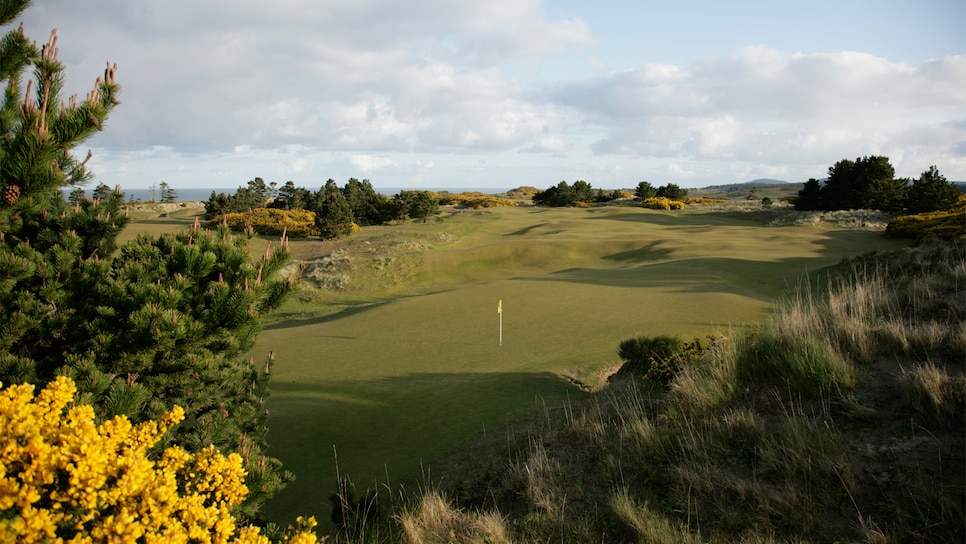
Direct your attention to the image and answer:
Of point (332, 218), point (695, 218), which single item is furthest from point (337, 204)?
point (695, 218)

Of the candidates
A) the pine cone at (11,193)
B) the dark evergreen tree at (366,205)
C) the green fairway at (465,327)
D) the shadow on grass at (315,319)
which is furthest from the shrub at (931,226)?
the dark evergreen tree at (366,205)

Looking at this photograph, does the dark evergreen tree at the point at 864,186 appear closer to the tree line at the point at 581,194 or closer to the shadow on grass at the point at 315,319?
the tree line at the point at 581,194

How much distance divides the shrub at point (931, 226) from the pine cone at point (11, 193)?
1099 inches

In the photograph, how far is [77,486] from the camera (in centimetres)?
280

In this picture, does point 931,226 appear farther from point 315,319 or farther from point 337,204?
point 337,204

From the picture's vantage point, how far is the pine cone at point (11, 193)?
4.90 meters

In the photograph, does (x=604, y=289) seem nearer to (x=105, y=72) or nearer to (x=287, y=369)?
(x=287, y=369)

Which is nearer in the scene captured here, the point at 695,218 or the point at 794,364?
the point at 794,364

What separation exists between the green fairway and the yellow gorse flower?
4.11 metres

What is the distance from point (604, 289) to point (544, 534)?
14.9 metres

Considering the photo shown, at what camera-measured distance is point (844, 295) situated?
25.4ft

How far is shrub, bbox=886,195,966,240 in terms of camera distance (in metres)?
23.2

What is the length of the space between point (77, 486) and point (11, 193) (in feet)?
11.2

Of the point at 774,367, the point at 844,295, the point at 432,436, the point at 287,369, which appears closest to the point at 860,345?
the point at 774,367
